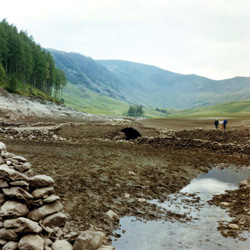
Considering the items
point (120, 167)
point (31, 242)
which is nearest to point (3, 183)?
point (31, 242)

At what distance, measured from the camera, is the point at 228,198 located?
15312mm

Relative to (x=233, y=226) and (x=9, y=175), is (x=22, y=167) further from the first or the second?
(x=233, y=226)

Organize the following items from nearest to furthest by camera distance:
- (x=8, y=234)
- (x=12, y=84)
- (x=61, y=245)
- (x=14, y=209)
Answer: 1. (x=8, y=234)
2. (x=61, y=245)
3. (x=14, y=209)
4. (x=12, y=84)

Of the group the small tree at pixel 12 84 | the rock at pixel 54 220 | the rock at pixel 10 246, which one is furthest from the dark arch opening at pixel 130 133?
the small tree at pixel 12 84

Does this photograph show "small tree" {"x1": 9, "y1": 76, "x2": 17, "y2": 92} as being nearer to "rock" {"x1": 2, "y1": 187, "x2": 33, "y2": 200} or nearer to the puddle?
the puddle

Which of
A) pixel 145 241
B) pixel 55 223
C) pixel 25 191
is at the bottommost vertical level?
pixel 145 241

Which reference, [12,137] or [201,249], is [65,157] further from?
[201,249]

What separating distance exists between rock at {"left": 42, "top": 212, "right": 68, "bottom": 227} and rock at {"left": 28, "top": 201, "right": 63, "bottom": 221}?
6.6 inches

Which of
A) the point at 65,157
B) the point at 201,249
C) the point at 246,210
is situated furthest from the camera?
the point at 65,157

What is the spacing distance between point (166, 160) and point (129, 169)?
6.73 meters

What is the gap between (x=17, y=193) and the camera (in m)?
8.70

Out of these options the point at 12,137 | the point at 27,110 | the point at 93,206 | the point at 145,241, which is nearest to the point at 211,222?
the point at 145,241

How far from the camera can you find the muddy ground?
12.5 m

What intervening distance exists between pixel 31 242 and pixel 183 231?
6.83m
